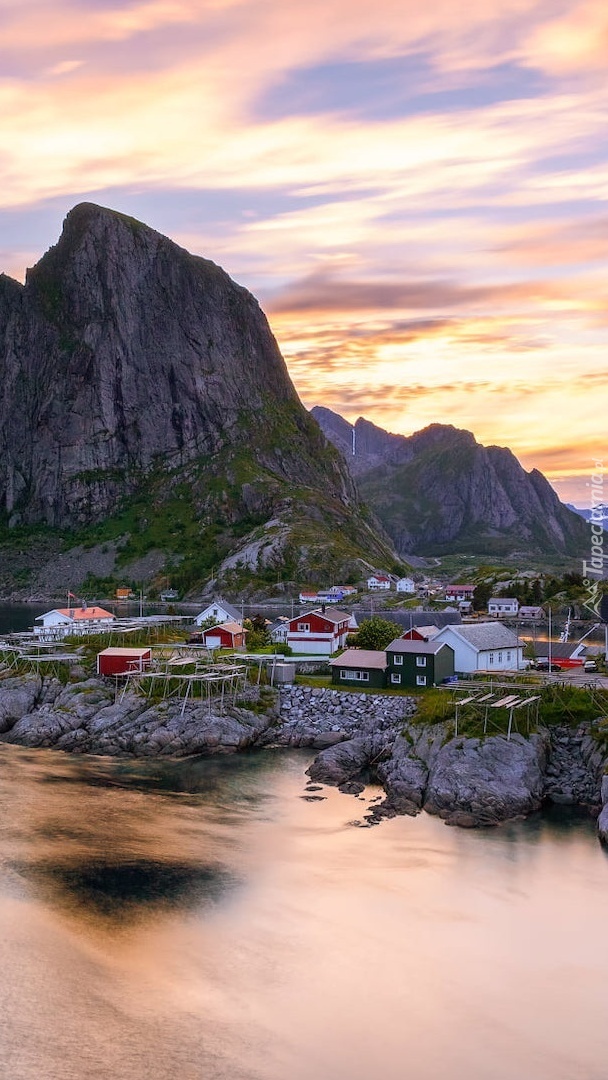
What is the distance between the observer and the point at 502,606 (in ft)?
509

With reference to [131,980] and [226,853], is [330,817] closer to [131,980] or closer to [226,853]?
[226,853]

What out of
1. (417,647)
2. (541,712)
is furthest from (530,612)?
(541,712)

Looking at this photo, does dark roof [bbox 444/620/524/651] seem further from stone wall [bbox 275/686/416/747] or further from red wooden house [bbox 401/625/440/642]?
stone wall [bbox 275/686/416/747]

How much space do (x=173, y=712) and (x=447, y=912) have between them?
106 feet

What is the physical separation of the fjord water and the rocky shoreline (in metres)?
2.06

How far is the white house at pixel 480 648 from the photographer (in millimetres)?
67812

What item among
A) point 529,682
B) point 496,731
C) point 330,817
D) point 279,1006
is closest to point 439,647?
point 529,682

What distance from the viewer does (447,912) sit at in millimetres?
35812

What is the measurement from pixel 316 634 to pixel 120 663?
21.0 metres

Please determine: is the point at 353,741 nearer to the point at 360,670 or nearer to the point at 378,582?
the point at 360,670

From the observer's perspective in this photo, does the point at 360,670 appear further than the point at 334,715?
Yes

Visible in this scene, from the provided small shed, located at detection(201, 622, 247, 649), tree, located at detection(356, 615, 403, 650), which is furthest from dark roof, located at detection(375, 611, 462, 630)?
tree, located at detection(356, 615, 403, 650)

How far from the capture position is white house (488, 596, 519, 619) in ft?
504

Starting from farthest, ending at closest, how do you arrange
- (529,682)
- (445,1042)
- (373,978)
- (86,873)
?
1. (529,682)
2. (86,873)
3. (373,978)
4. (445,1042)
